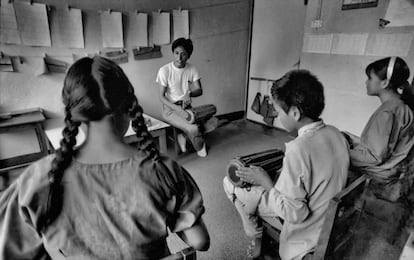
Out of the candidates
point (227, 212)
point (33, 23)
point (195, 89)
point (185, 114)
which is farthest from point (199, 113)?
point (33, 23)

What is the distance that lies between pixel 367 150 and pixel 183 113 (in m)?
1.70

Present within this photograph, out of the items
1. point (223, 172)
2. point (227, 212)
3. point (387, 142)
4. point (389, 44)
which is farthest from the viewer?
point (223, 172)

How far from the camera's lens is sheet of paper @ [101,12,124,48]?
2576 millimetres

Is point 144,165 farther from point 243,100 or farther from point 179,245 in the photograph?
point 243,100

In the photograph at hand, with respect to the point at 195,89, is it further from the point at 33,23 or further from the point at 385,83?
the point at 385,83

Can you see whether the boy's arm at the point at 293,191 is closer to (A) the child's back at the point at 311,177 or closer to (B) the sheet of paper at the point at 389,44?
(A) the child's back at the point at 311,177

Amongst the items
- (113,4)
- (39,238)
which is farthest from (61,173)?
(113,4)

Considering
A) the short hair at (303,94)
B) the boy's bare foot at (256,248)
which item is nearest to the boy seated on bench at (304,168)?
the short hair at (303,94)

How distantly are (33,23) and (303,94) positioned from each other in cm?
→ 247

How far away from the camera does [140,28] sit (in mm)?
2787

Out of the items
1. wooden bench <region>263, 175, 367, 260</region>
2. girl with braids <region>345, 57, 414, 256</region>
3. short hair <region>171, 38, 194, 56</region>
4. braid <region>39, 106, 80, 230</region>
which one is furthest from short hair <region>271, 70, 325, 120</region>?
short hair <region>171, 38, 194, 56</region>

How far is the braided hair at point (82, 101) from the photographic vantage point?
58cm

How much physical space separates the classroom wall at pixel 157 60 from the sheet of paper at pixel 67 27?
6cm

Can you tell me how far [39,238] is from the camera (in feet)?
2.02
